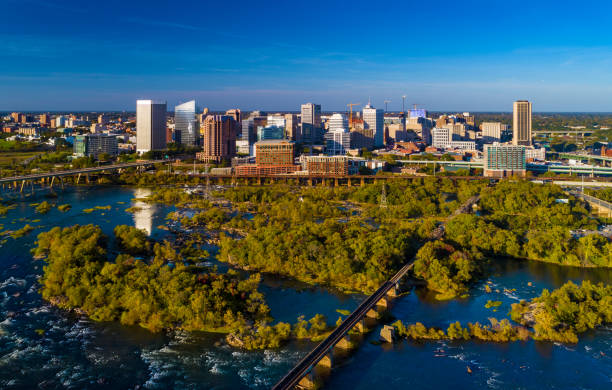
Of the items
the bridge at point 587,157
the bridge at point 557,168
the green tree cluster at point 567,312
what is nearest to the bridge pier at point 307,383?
the green tree cluster at point 567,312

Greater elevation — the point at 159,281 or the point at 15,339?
the point at 159,281

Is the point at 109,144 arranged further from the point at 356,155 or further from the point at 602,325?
the point at 602,325

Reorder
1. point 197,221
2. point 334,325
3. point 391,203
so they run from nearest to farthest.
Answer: point 334,325 < point 197,221 < point 391,203

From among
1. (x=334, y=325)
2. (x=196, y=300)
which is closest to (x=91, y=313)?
(x=196, y=300)

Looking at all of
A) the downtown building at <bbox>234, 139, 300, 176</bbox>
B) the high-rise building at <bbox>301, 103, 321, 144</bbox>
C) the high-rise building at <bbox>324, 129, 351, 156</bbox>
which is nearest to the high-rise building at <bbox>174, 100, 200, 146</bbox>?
the high-rise building at <bbox>301, 103, 321, 144</bbox>

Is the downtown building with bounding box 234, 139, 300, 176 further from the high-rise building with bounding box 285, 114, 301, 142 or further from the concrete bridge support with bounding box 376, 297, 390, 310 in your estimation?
the concrete bridge support with bounding box 376, 297, 390, 310

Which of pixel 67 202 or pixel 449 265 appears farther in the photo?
pixel 67 202

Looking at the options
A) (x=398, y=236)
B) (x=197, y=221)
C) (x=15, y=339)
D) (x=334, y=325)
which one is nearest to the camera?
(x=15, y=339)
